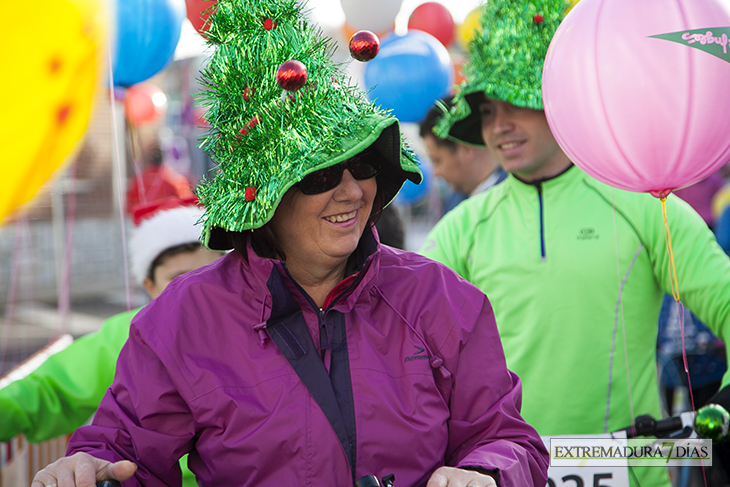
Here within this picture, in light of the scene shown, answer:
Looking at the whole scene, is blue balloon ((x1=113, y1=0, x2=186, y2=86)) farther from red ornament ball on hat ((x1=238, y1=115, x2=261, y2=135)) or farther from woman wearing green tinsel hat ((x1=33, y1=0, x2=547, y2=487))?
red ornament ball on hat ((x1=238, y1=115, x2=261, y2=135))

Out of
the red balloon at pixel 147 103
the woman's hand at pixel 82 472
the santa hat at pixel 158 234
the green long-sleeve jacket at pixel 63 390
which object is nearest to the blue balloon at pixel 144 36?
the santa hat at pixel 158 234

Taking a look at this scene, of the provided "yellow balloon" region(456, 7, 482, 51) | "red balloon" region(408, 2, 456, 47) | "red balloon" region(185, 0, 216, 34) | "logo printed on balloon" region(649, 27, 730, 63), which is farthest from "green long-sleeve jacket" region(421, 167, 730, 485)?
"red balloon" region(408, 2, 456, 47)

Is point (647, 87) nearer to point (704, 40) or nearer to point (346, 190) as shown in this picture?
point (704, 40)

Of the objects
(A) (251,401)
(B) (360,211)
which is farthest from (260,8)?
(A) (251,401)

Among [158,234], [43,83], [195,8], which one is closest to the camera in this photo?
[43,83]

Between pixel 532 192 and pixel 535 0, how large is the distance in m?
0.78

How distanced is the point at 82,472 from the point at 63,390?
1.14m

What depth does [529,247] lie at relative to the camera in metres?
2.81

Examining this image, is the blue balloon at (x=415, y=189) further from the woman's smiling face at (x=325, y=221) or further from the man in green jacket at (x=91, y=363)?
the woman's smiling face at (x=325, y=221)

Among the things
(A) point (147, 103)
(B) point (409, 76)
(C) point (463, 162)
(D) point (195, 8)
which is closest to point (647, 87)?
(D) point (195, 8)

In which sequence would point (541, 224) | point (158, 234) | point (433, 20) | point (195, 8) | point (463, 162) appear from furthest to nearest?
point (433, 20) → point (463, 162) → point (195, 8) → point (158, 234) → point (541, 224)

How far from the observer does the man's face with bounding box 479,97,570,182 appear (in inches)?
112

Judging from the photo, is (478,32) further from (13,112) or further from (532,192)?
(13,112)

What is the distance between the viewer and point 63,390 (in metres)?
2.62
